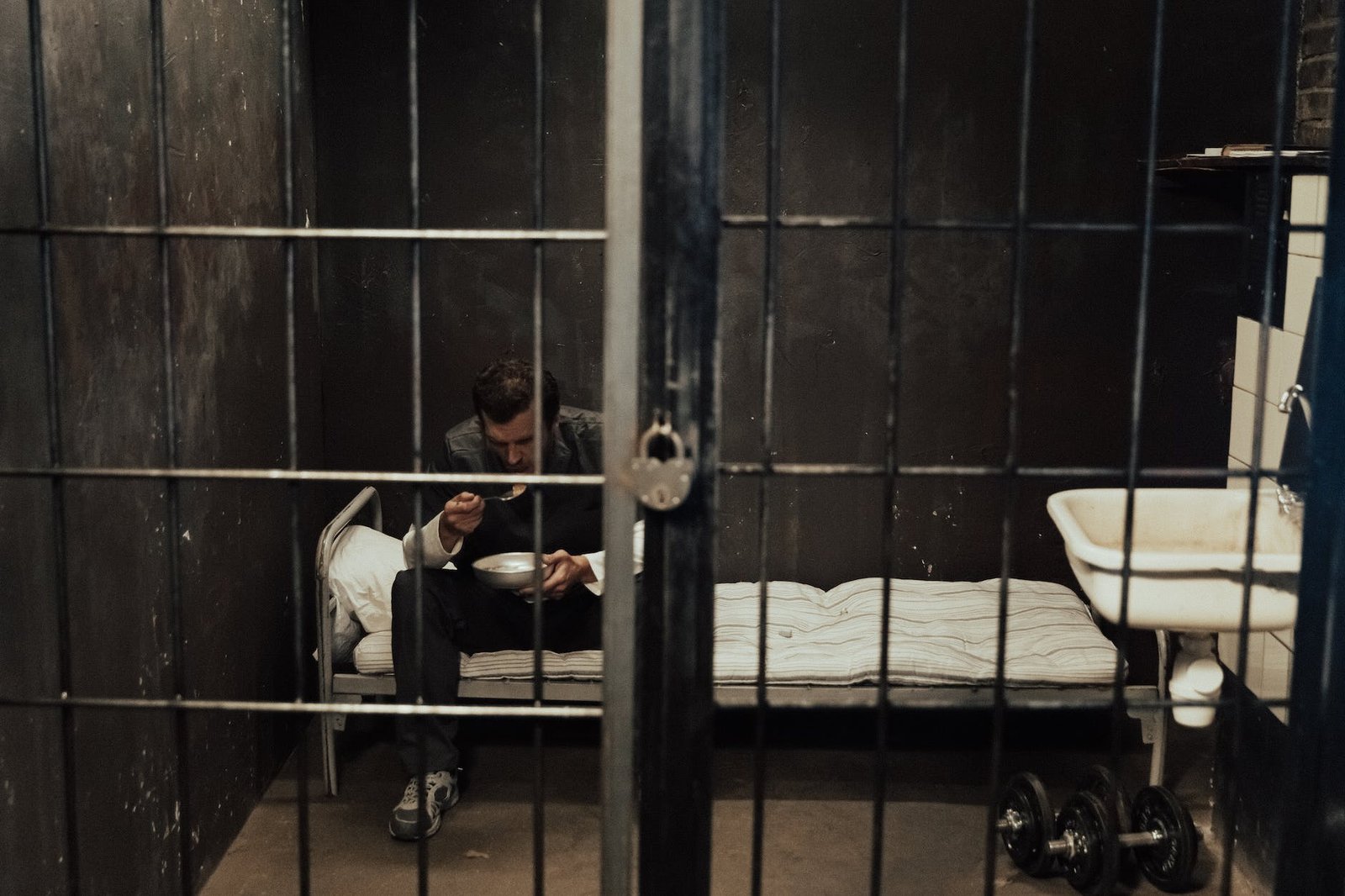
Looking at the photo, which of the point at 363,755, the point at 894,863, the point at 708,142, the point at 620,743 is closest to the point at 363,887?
the point at 363,755

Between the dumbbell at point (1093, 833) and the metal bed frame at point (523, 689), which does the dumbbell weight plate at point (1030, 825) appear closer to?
the dumbbell at point (1093, 833)

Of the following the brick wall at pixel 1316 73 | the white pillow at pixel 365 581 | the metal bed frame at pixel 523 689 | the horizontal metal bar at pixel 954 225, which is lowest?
the metal bed frame at pixel 523 689

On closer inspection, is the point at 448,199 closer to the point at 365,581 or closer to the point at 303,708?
the point at 365,581

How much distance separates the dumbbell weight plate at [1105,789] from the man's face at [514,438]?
163 centimetres

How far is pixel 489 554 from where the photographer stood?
387 centimetres

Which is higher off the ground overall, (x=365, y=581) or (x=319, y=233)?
(x=319, y=233)

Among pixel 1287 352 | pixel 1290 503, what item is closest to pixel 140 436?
pixel 1290 503

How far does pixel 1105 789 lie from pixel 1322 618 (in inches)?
59.6

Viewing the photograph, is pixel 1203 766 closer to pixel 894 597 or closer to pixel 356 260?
pixel 894 597

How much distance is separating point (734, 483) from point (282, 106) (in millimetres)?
1824

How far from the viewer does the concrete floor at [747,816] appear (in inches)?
135

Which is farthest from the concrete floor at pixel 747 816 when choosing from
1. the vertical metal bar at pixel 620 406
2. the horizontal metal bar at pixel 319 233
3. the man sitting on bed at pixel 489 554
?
the horizontal metal bar at pixel 319 233

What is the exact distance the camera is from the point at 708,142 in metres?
1.84

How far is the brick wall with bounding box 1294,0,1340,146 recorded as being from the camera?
3.36m
